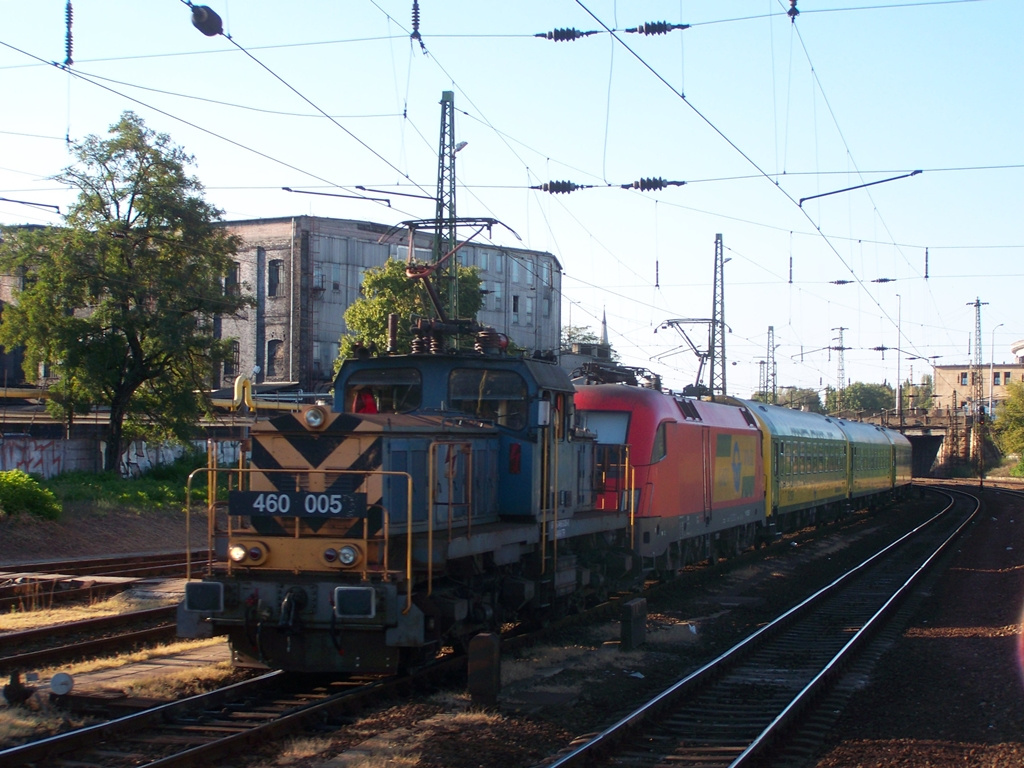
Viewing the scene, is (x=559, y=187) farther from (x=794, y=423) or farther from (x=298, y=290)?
(x=298, y=290)

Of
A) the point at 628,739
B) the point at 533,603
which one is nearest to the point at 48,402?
the point at 533,603

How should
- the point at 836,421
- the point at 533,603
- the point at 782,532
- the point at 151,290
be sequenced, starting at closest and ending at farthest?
the point at 533,603
the point at 782,532
the point at 151,290
the point at 836,421

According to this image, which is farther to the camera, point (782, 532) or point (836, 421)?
point (836, 421)

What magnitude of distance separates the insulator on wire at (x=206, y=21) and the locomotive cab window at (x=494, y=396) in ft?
14.8

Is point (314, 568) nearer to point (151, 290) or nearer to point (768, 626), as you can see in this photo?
point (768, 626)

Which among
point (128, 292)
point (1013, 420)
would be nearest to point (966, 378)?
point (1013, 420)

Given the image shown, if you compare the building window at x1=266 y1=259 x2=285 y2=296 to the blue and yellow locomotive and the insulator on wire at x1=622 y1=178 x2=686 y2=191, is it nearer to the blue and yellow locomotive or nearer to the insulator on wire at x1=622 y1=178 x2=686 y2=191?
the insulator on wire at x1=622 y1=178 x2=686 y2=191

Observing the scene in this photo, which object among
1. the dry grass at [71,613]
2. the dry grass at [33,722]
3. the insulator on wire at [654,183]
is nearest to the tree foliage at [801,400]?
the insulator on wire at [654,183]

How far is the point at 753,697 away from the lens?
9438mm

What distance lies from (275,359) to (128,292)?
87.6ft

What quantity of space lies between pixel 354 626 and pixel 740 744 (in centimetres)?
330

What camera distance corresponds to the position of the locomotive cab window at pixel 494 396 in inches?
416

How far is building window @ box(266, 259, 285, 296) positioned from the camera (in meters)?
55.9

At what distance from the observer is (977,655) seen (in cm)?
1136
